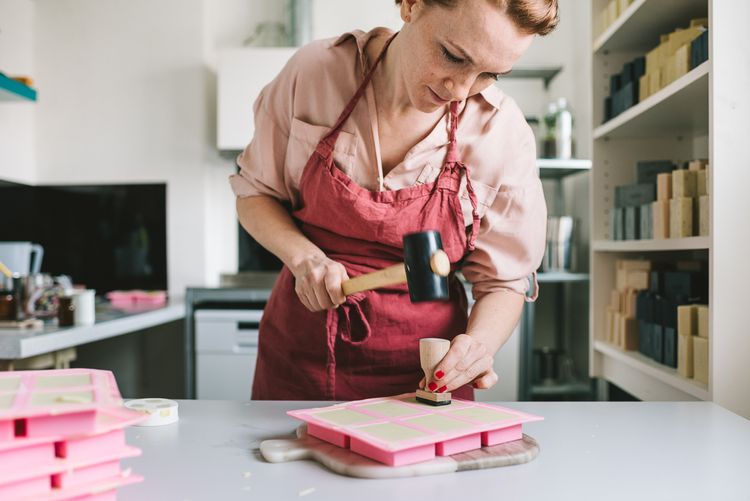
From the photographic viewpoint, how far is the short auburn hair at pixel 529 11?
36.5 inches

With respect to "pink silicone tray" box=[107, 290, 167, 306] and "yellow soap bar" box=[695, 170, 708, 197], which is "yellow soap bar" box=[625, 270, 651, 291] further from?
"pink silicone tray" box=[107, 290, 167, 306]

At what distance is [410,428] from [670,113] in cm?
144

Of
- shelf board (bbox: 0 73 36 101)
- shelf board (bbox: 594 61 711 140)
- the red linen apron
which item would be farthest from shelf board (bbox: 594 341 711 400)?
shelf board (bbox: 0 73 36 101)

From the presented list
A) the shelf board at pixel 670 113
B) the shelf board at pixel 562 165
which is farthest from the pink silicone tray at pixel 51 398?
the shelf board at pixel 562 165

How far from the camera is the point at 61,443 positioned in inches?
23.4

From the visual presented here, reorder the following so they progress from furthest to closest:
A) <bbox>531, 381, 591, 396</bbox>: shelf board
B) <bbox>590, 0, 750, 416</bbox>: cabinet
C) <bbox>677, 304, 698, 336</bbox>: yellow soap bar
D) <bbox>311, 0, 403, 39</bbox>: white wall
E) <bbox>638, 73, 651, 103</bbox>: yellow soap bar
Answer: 1. <bbox>311, 0, 403, 39</bbox>: white wall
2. <bbox>531, 381, 591, 396</bbox>: shelf board
3. <bbox>638, 73, 651, 103</bbox>: yellow soap bar
4. <bbox>677, 304, 698, 336</bbox>: yellow soap bar
5. <bbox>590, 0, 750, 416</bbox>: cabinet

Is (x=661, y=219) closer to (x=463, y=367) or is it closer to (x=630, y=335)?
(x=630, y=335)

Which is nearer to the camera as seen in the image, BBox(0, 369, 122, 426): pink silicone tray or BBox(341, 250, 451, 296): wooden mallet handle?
BBox(0, 369, 122, 426): pink silicone tray

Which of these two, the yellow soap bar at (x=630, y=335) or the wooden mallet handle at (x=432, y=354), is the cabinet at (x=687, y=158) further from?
the wooden mallet handle at (x=432, y=354)

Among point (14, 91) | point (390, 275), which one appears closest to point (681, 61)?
point (390, 275)

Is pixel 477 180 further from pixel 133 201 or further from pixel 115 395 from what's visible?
pixel 133 201

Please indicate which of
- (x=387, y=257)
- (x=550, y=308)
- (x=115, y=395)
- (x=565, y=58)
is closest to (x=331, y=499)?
(x=115, y=395)

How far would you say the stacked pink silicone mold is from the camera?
0.56 m

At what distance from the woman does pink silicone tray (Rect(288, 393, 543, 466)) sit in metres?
0.26
